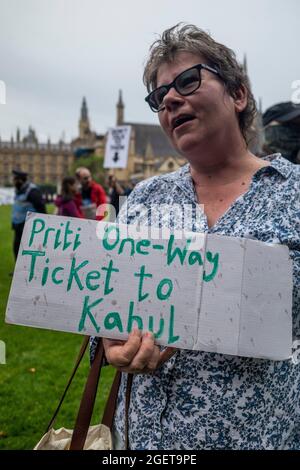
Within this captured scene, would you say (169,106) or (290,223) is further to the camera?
(169,106)

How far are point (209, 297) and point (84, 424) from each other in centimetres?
64

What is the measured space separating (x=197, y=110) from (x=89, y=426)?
120 cm

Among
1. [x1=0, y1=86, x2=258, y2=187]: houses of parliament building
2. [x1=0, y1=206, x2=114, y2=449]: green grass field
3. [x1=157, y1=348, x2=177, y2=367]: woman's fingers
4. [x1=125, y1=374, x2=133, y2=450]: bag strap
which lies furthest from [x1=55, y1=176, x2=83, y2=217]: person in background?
[x1=0, y1=86, x2=258, y2=187]: houses of parliament building

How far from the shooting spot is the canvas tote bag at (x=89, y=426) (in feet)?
4.66

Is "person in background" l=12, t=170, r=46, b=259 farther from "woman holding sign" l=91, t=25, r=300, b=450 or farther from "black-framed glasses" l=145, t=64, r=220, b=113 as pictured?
"black-framed glasses" l=145, t=64, r=220, b=113

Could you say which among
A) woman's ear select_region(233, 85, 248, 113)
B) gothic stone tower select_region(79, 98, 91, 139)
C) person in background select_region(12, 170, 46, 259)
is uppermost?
gothic stone tower select_region(79, 98, 91, 139)

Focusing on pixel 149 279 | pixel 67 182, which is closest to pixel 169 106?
pixel 149 279

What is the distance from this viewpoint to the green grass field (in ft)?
10.3

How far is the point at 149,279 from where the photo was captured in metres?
→ 1.30

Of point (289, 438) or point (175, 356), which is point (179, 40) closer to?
point (175, 356)

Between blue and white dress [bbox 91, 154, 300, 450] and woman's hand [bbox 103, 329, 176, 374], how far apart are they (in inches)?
5.0

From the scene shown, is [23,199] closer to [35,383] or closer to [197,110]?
[35,383]

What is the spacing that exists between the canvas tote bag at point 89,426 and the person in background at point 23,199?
18.5 ft

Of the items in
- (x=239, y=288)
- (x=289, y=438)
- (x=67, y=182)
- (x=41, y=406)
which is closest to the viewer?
(x=239, y=288)
